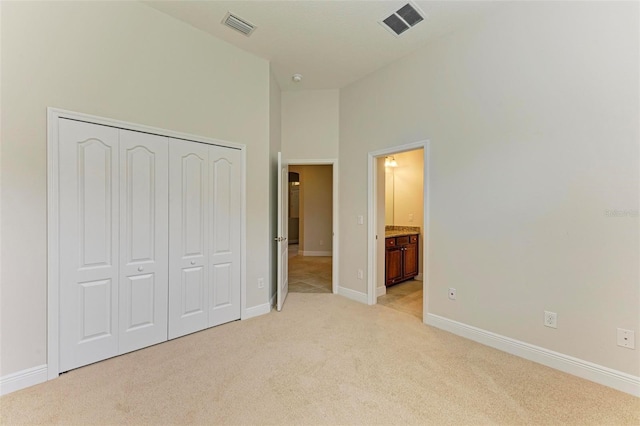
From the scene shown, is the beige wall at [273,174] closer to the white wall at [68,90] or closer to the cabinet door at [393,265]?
the white wall at [68,90]

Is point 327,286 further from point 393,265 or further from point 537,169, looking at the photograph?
point 537,169

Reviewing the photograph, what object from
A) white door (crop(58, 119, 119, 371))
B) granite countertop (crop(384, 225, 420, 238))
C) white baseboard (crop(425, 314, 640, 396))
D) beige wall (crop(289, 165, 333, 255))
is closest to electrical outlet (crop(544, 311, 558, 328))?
white baseboard (crop(425, 314, 640, 396))

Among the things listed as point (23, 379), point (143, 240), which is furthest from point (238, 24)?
point (23, 379)

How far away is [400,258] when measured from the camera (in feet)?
14.6

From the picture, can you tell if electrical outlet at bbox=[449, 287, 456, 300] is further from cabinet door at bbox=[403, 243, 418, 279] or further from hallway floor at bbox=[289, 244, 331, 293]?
hallway floor at bbox=[289, 244, 331, 293]

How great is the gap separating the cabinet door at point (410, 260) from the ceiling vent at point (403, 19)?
315cm

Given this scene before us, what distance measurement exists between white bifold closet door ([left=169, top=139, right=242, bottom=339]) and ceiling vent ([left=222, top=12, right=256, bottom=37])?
4.02 feet

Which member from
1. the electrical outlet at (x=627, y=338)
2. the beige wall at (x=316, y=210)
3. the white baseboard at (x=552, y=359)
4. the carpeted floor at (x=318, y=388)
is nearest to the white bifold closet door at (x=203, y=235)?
the carpeted floor at (x=318, y=388)

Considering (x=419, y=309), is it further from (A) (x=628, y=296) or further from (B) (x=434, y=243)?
(A) (x=628, y=296)

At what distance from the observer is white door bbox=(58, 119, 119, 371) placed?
208 cm

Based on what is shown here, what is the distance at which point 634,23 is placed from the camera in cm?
183

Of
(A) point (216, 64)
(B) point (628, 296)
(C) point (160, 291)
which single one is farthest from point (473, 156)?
(C) point (160, 291)

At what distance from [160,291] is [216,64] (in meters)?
2.46

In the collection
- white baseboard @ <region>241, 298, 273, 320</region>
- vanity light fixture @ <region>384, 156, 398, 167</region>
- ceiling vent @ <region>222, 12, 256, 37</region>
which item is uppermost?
ceiling vent @ <region>222, 12, 256, 37</region>
